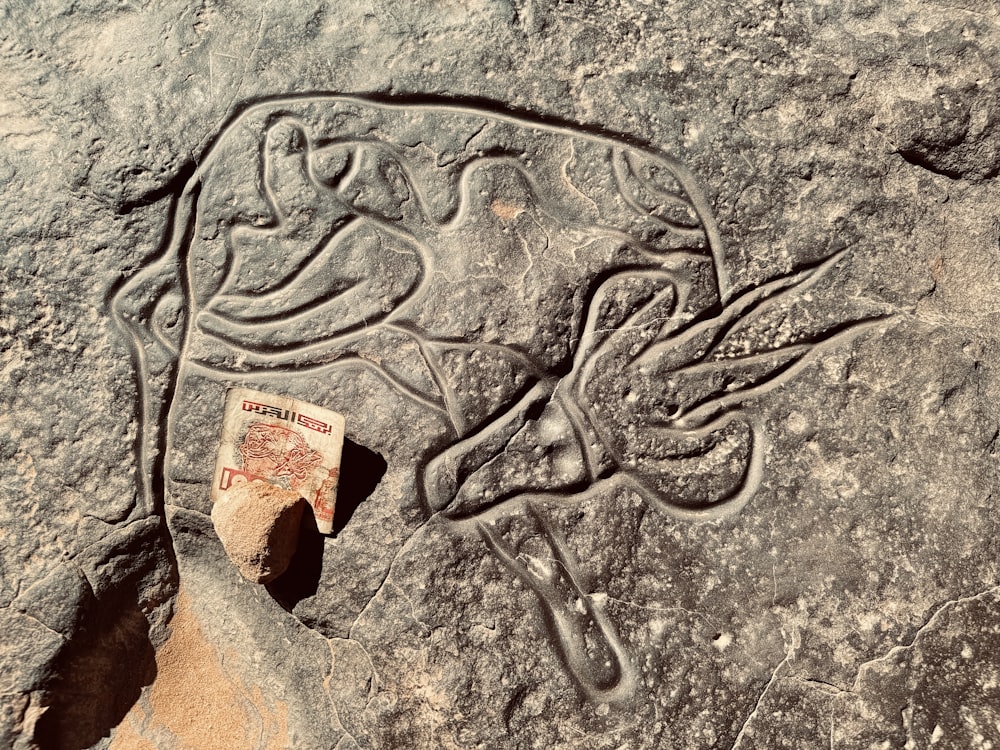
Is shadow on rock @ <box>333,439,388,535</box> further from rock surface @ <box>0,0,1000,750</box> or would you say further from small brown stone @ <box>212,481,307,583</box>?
small brown stone @ <box>212,481,307,583</box>

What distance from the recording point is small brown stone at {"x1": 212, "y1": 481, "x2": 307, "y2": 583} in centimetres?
218

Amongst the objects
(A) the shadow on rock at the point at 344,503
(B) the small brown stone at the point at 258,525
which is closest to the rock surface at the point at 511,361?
(A) the shadow on rock at the point at 344,503

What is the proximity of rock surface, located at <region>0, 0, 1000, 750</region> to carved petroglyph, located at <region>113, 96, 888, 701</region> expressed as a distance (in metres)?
0.01

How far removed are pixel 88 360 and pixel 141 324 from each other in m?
0.18

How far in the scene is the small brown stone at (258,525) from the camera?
7.16 ft

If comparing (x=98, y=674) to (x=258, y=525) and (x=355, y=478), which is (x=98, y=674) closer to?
(x=258, y=525)

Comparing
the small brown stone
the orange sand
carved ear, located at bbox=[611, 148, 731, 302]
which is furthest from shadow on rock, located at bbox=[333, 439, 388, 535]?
carved ear, located at bbox=[611, 148, 731, 302]

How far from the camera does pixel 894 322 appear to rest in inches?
91.8

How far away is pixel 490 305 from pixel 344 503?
28.0 inches

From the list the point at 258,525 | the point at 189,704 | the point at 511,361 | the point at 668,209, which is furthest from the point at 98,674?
the point at 668,209

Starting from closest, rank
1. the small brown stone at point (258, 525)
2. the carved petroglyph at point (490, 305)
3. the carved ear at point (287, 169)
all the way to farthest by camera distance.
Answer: the small brown stone at point (258, 525) → the carved petroglyph at point (490, 305) → the carved ear at point (287, 169)

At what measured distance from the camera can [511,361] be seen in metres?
2.36

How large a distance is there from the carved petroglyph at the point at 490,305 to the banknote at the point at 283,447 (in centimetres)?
13

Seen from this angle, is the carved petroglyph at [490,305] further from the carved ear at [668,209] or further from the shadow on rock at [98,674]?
the shadow on rock at [98,674]
